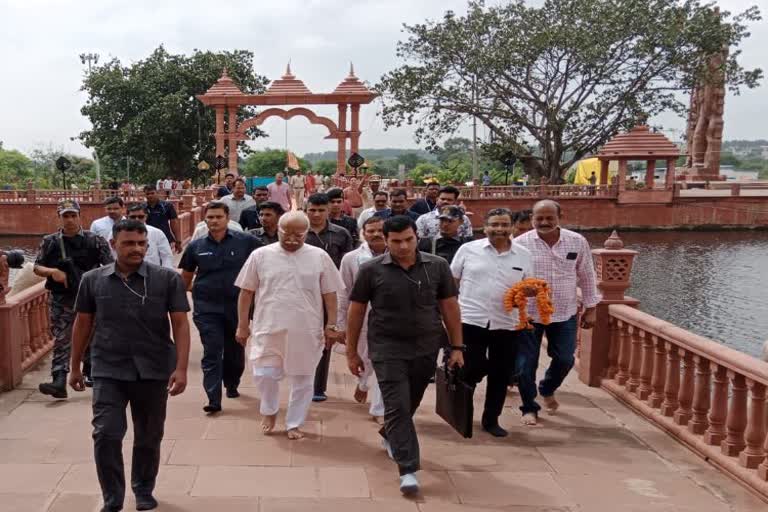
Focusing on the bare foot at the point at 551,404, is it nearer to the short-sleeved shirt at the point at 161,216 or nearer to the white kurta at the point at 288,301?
the white kurta at the point at 288,301

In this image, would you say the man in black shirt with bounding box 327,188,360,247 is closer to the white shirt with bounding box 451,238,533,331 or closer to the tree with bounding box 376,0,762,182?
the white shirt with bounding box 451,238,533,331

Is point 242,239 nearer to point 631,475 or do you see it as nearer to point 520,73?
point 631,475

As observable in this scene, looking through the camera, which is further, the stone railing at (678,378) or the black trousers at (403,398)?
the stone railing at (678,378)

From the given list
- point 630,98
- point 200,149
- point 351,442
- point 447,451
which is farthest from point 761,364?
point 200,149

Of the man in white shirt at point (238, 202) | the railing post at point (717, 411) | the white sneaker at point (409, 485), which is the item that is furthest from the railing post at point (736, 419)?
the man in white shirt at point (238, 202)

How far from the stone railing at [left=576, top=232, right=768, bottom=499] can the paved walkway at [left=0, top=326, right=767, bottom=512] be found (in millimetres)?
141

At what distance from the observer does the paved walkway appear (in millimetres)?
3928

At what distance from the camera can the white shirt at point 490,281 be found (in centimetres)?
492

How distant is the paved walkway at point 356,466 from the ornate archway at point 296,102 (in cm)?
2541

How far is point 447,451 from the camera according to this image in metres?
4.76

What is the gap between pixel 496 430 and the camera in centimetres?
511

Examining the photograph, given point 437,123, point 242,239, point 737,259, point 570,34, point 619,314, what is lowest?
point 737,259

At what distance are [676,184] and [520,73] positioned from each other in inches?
339

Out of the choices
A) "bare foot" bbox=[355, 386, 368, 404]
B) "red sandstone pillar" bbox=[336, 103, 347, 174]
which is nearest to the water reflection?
"bare foot" bbox=[355, 386, 368, 404]
